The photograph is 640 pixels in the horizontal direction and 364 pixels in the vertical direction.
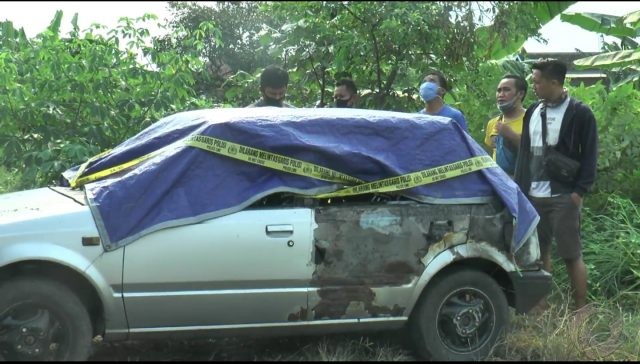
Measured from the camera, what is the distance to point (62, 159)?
6137 mm

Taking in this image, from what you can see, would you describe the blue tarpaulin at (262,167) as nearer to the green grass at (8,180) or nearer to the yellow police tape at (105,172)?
the yellow police tape at (105,172)

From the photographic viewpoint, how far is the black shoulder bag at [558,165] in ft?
16.7

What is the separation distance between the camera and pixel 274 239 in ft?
12.7

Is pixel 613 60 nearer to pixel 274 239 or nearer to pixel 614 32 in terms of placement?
pixel 614 32

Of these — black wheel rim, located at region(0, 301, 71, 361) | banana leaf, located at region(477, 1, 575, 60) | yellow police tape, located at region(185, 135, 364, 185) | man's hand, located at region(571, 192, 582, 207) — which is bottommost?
black wheel rim, located at region(0, 301, 71, 361)

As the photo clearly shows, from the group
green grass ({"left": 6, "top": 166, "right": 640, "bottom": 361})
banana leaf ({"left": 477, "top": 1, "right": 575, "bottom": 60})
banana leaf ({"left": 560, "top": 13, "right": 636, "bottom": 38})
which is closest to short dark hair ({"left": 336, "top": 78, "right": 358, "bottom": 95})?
banana leaf ({"left": 477, "top": 1, "right": 575, "bottom": 60})

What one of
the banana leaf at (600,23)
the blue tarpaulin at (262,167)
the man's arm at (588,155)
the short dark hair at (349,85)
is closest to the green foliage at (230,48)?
the short dark hair at (349,85)

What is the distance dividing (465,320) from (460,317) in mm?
Result: 49

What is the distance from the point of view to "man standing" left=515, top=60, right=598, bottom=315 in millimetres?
5094

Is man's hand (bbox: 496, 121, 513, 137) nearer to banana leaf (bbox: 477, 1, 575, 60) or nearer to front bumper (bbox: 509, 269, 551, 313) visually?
banana leaf (bbox: 477, 1, 575, 60)

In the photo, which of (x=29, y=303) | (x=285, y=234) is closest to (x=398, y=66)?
(x=285, y=234)

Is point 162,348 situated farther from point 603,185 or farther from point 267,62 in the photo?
point 603,185

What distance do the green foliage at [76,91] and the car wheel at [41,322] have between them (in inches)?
102

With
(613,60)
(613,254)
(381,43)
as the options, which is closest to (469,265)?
(613,254)
